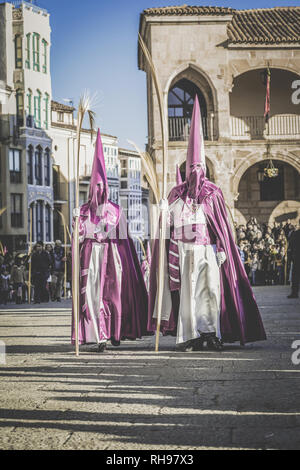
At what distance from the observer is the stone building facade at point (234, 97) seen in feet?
99.7

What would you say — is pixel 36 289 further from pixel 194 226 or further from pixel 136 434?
pixel 136 434

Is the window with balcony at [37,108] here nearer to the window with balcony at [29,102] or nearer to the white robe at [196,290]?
the window with balcony at [29,102]

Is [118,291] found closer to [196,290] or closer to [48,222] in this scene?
[196,290]

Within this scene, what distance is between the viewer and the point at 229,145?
100 feet

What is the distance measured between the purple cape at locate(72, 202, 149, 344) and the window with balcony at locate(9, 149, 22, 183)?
3783cm

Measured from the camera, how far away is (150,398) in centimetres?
616

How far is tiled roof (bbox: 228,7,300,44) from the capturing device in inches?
1228

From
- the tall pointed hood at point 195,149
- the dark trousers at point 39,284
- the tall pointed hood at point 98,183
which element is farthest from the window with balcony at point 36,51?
the tall pointed hood at point 195,149

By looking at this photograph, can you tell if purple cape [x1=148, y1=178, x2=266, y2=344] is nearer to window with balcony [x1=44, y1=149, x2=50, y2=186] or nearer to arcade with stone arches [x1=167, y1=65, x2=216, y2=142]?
arcade with stone arches [x1=167, y1=65, x2=216, y2=142]

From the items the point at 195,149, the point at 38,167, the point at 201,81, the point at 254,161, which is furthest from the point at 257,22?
the point at 195,149

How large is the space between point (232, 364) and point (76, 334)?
2028mm

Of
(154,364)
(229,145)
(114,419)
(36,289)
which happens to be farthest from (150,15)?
(114,419)

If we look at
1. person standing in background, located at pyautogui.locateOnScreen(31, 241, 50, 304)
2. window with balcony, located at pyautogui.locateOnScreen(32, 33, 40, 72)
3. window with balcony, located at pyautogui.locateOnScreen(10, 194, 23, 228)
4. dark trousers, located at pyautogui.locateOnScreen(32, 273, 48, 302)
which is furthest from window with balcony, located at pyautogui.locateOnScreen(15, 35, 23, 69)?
dark trousers, located at pyautogui.locateOnScreen(32, 273, 48, 302)
